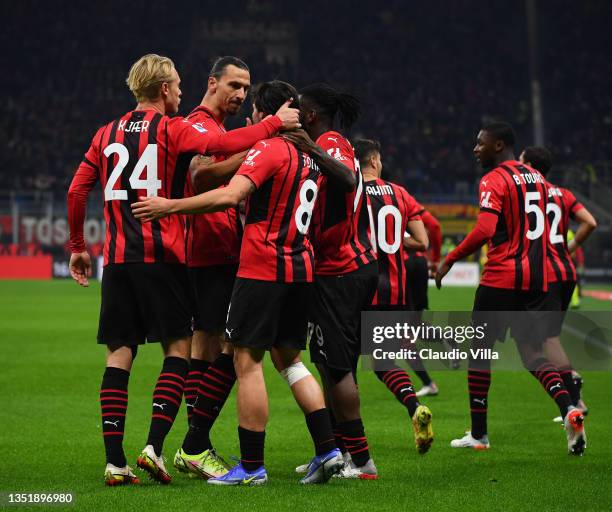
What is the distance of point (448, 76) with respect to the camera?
139ft

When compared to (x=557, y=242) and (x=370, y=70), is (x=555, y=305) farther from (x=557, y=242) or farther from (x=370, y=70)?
(x=370, y=70)

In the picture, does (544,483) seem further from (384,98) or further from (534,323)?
(384,98)

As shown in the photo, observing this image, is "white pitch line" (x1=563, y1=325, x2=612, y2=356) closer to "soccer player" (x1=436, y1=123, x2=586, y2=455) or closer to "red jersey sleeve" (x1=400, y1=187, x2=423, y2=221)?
"red jersey sleeve" (x1=400, y1=187, x2=423, y2=221)

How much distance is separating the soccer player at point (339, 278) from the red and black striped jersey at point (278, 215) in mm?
280

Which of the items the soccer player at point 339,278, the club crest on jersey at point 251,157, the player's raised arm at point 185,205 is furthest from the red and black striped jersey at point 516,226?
the player's raised arm at point 185,205

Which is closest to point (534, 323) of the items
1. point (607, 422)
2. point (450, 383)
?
point (607, 422)

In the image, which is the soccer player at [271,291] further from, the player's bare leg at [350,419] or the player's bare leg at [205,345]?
the player's bare leg at [205,345]

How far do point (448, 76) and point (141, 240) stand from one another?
38.4m

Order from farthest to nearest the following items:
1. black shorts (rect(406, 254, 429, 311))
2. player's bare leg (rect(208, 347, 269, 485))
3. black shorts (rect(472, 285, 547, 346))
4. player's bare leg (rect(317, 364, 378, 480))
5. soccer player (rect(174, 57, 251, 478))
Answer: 1. black shorts (rect(406, 254, 429, 311))
2. black shorts (rect(472, 285, 547, 346))
3. soccer player (rect(174, 57, 251, 478))
4. player's bare leg (rect(317, 364, 378, 480))
5. player's bare leg (rect(208, 347, 269, 485))

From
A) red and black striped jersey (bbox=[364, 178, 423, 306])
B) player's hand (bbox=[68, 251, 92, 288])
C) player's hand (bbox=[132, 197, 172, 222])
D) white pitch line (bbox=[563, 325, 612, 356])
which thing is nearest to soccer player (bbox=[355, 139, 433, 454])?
red and black striped jersey (bbox=[364, 178, 423, 306])

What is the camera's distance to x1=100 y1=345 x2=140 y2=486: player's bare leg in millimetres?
5230

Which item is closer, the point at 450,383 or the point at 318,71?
the point at 450,383

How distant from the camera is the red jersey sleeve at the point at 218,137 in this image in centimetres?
525

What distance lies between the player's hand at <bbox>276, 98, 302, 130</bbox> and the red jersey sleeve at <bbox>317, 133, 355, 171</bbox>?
35 centimetres
